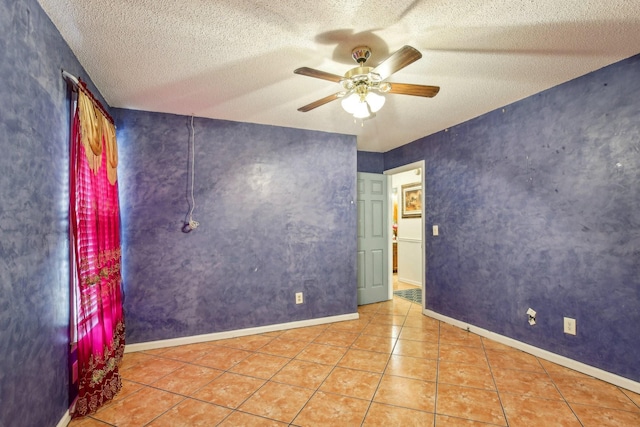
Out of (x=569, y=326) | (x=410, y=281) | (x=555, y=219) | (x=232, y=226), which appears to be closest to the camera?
(x=569, y=326)

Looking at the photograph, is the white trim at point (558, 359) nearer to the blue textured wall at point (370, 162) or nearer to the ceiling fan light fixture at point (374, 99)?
the blue textured wall at point (370, 162)

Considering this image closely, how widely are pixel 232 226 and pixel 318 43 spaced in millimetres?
2069

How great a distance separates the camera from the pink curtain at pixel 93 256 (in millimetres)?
1891

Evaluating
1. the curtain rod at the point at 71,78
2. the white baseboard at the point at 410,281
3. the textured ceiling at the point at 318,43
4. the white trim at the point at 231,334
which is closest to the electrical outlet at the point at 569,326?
the textured ceiling at the point at 318,43

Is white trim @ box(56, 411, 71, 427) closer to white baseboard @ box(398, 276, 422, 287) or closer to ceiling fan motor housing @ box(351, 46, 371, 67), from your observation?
ceiling fan motor housing @ box(351, 46, 371, 67)

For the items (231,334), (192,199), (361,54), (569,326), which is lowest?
(231,334)

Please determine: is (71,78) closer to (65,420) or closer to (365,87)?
(365,87)

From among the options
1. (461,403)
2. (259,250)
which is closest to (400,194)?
(259,250)

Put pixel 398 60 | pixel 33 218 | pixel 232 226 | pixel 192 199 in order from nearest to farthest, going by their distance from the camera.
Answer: pixel 33 218 < pixel 398 60 < pixel 192 199 < pixel 232 226

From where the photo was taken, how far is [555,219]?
2.56m

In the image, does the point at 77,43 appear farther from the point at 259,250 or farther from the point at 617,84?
the point at 617,84

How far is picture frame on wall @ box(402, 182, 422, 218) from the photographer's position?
571cm

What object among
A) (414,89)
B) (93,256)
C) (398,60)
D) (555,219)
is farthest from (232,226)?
(555,219)

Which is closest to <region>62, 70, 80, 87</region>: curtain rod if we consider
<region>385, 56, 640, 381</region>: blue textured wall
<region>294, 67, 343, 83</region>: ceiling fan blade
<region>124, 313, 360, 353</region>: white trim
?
<region>294, 67, 343, 83</region>: ceiling fan blade
